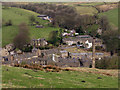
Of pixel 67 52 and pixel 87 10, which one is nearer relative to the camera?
pixel 67 52

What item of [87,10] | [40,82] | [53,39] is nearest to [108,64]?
[40,82]

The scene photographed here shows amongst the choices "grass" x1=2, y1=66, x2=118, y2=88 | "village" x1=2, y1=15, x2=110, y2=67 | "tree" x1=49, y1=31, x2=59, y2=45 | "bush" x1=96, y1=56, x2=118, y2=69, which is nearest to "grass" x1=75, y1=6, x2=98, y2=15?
"village" x1=2, y1=15, x2=110, y2=67

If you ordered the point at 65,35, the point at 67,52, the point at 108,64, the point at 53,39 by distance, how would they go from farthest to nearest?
the point at 65,35 < the point at 53,39 < the point at 67,52 < the point at 108,64

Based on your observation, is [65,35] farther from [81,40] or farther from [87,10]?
[87,10]

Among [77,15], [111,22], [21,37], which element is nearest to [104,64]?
[111,22]

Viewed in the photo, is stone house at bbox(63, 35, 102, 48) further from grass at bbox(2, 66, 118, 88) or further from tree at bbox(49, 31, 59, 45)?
grass at bbox(2, 66, 118, 88)

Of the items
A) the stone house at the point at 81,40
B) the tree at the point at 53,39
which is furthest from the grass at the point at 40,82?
the stone house at the point at 81,40

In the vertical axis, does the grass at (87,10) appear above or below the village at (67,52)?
above

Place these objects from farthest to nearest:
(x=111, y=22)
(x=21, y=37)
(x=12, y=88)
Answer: (x=111, y=22)
(x=21, y=37)
(x=12, y=88)

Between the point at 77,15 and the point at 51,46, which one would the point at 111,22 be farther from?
the point at 51,46

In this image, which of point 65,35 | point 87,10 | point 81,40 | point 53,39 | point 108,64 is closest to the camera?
point 108,64

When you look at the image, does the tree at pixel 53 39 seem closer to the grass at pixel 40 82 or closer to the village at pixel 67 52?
the village at pixel 67 52
